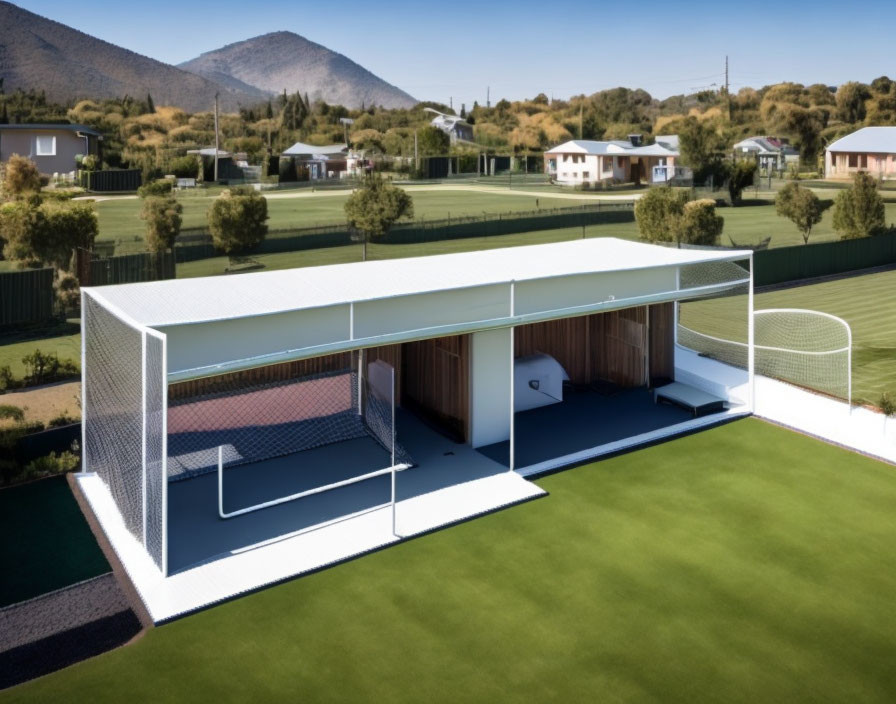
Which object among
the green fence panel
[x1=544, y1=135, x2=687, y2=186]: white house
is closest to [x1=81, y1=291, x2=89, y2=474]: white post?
the green fence panel

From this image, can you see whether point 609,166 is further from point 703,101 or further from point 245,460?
point 703,101

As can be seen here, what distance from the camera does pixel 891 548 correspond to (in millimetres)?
11062

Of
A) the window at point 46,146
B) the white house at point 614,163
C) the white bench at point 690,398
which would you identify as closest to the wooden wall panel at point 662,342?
the white bench at point 690,398

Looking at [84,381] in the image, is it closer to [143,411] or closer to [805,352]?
[143,411]

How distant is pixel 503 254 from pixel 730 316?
11.2 meters

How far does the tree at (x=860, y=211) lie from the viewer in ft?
119

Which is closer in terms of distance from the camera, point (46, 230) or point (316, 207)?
point (46, 230)

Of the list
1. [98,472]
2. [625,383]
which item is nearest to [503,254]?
[625,383]

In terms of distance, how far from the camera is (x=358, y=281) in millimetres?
14211

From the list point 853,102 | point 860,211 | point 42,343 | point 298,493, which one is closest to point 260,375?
point 298,493

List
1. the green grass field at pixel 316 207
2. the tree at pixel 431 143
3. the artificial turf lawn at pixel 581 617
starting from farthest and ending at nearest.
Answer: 1. the tree at pixel 431 143
2. the green grass field at pixel 316 207
3. the artificial turf lawn at pixel 581 617

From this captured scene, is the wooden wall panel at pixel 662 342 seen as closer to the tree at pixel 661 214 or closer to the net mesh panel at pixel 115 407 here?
the net mesh panel at pixel 115 407

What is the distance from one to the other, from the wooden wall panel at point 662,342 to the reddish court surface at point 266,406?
19.5 ft

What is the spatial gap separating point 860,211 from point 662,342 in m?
22.7
